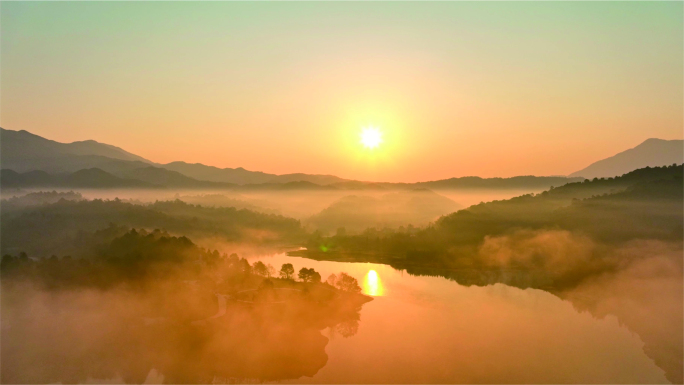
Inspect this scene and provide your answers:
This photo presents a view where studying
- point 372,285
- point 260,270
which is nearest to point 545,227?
point 372,285

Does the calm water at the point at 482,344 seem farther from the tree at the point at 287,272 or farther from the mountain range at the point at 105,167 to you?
the mountain range at the point at 105,167

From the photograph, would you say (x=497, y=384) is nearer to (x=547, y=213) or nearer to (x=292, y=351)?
(x=292, y=351)

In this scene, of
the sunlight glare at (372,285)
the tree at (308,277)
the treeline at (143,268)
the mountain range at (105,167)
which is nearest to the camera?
the treeline at (143,268)

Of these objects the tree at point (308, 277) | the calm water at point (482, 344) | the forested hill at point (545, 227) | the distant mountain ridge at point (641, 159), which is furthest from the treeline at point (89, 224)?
the distant mountain ridge at point (641, 159)

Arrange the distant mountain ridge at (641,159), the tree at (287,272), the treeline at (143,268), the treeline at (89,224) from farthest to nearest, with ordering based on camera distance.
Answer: the distant mountain ridge at (641,159) < the treeline at (89,224) < the tree at (287,272) < the treeline at (143,268)

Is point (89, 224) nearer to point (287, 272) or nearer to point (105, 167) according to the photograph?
point (287, 272)

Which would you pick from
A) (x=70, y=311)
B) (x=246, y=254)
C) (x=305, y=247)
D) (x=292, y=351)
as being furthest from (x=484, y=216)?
(x=70, y=311)

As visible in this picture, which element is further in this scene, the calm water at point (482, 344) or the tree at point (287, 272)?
the tree at point (287, 272)

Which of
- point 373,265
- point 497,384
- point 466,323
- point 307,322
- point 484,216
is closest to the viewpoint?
point 497,384

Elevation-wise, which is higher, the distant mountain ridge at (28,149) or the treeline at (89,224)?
the distant mountain ridge at (28,149)
